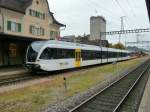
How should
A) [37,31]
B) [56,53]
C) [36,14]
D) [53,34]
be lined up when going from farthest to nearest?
[53,34]
[37,31]
[36,14]
[56,53]

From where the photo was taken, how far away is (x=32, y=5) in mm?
40031

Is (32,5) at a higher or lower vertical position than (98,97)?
higher

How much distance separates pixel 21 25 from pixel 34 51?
13.8 meters

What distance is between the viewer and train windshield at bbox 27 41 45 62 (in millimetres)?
24391

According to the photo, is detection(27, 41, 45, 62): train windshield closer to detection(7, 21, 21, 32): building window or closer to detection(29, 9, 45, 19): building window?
detection(7, 21, 21, 32): building window

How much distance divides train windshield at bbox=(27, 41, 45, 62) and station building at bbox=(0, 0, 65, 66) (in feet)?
11.1

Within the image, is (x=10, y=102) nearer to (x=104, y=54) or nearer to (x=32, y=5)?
(x=32, y=5)

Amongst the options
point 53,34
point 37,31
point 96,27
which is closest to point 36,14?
point 37,31

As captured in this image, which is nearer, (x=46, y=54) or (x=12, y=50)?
(x=46, y=54)

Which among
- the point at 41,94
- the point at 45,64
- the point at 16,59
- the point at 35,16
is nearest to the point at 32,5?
the point at 35,16

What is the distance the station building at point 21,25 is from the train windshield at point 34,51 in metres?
3.38

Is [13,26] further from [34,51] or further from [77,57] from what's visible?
[34,51]

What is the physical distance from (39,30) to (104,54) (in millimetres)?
11301

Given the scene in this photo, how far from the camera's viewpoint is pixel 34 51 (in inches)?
969
